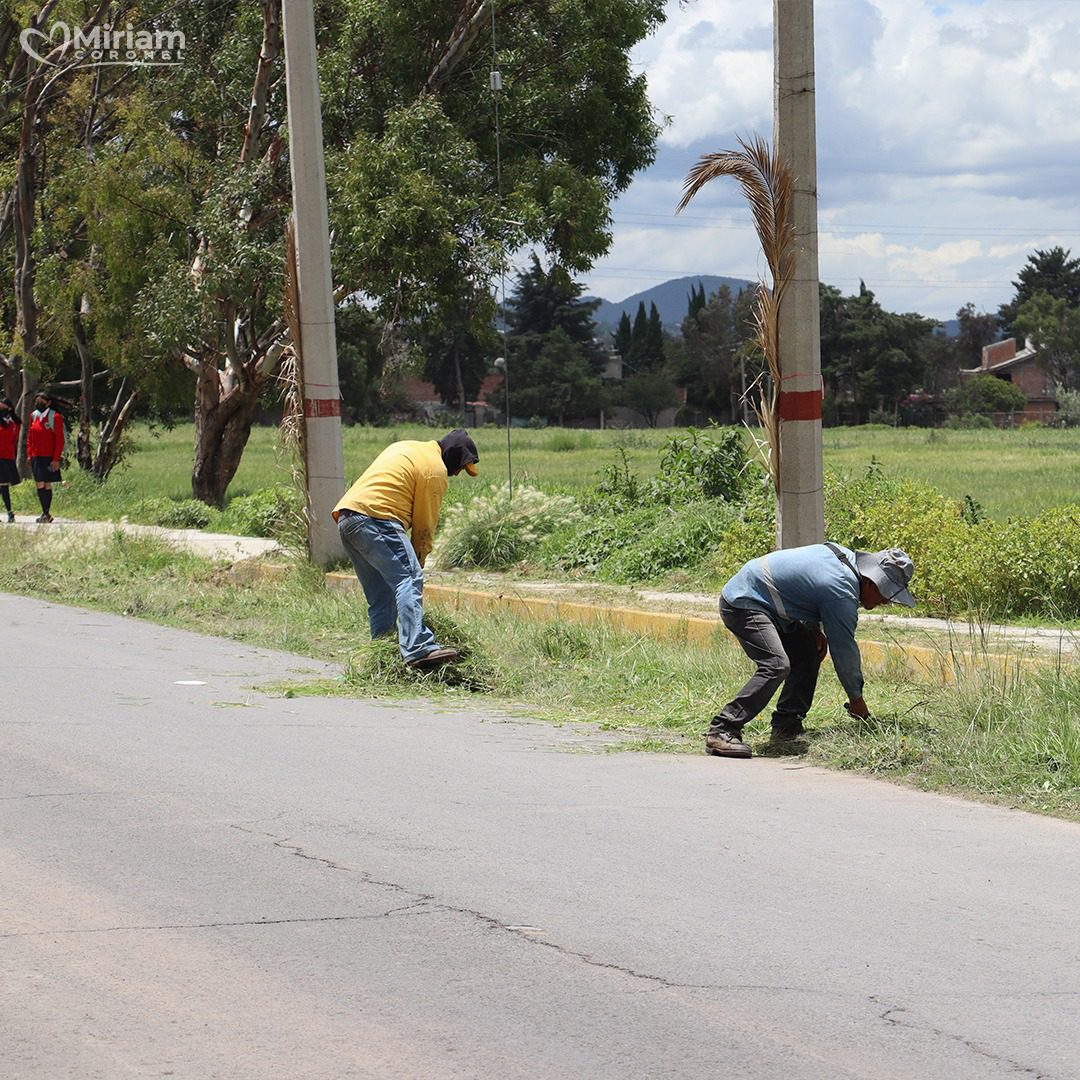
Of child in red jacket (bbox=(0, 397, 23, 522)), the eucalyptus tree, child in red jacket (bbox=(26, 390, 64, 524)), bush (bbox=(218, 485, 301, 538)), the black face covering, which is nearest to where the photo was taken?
the black face covering

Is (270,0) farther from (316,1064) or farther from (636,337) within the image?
(636,337)

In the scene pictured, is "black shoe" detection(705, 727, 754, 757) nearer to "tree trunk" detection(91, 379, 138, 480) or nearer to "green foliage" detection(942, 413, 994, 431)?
"tree trunk" detection(91, 379, 138, 480)

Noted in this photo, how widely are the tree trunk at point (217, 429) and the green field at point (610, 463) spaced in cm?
129

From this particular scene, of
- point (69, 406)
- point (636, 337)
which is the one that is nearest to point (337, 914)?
point (69, 406)

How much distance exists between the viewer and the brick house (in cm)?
9275

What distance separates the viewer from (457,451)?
1028 centimetres

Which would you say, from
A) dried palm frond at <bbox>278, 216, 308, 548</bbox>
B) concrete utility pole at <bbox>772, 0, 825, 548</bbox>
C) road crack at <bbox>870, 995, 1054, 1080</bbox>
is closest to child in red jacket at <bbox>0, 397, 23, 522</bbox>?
dried palm frond at <bbox>278, 216, 308, 548</bbox>

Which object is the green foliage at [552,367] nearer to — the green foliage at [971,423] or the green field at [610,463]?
the green field at [610,463]

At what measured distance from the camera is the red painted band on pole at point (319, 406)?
A: 1509cm

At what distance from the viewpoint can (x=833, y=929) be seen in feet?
17.6

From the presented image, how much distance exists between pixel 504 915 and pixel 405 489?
5210mm

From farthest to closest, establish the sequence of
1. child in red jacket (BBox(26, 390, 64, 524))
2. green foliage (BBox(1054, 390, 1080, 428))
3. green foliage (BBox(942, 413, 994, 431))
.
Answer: green foliage (BBox(942, 413, 994, 431)) → green foliage (BBox(1054, 390, 1080, 428)) → child in red jacket (BBox(26, 390, 64, 524))

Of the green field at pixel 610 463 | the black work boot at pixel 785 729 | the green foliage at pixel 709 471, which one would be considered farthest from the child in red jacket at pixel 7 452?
the black work boot at pixel 785 729

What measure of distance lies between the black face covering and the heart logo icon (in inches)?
872
